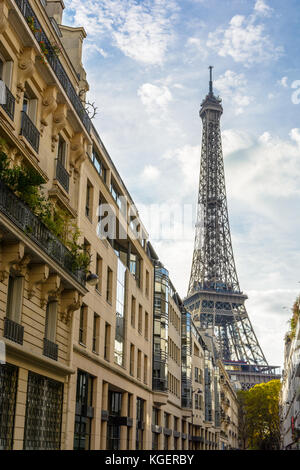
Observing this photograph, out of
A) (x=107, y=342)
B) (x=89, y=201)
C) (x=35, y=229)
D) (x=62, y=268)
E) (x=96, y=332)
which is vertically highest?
(x=89, y=201)

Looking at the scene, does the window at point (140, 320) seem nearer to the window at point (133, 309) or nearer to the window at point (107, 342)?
the window at point (133, 309)

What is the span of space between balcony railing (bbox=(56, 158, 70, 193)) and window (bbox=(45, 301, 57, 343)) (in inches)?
206

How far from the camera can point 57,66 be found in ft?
78.1

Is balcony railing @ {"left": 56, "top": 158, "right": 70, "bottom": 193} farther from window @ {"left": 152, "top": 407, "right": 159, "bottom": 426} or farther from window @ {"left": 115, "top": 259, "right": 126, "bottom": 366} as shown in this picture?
window @ {"left": 152, "top": 407, "right": 159, "bottom": 426}

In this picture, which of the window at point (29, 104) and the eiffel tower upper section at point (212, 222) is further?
the eiffel tower upper section at point (212, 222)

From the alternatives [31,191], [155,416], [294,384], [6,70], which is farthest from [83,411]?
[294,384]

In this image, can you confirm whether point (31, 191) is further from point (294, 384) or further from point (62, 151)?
point (294, 384)

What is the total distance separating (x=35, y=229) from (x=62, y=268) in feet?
7.51

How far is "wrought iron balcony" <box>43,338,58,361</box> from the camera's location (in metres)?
21.8

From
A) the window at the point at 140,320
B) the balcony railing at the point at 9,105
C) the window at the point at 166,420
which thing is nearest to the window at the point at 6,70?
the balcony railing at the point at 9,105

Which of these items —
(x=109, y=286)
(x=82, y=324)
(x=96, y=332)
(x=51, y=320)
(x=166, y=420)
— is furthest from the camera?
(x=166, y=420)

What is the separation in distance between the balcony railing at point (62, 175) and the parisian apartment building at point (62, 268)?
94 mm

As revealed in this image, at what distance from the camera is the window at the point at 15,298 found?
1927 cm
